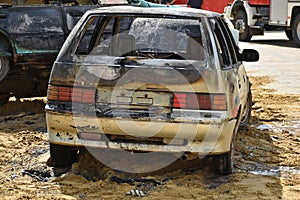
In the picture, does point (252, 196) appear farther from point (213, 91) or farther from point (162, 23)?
point (162, 23)

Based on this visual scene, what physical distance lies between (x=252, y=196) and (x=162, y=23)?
198 centimetres

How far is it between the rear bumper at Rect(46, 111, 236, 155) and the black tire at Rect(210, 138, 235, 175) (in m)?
0.18

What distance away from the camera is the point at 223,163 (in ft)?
16.9

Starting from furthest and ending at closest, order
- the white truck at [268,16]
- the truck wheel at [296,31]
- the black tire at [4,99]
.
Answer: the truck wheel at [296,31] < the white truck at [268,16] < the black tire at [4,99]

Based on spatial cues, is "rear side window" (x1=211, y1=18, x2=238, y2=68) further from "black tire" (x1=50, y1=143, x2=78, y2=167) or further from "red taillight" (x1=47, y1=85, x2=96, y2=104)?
"black tire" (x1=50, y1=143, x2=78, y2=167)

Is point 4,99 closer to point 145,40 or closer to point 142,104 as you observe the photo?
point 145,40

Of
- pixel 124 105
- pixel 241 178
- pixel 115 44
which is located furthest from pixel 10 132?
pixel 241 178

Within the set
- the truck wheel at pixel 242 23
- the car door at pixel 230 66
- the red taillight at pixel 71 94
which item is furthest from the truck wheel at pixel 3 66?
the truck wheel at pixel 242 23

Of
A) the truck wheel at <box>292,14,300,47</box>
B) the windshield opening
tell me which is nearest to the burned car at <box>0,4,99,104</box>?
the windshield opening

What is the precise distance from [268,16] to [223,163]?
570 inches

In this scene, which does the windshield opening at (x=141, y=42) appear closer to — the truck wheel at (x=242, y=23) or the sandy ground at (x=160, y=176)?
the sandy ground at (x=160, y=176)

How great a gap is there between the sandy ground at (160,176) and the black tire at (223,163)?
0.19 feet

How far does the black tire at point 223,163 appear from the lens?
16.8ft

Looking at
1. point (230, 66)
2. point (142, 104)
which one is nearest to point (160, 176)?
point (142, 104)
